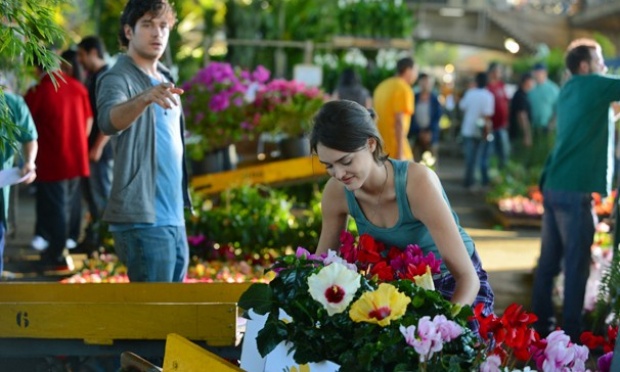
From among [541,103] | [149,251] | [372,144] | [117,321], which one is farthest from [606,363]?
[541,103]

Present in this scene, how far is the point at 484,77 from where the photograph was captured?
1491 cm

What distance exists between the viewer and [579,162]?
6172 millimetres

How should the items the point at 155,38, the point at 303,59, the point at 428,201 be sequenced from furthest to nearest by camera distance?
the point at 303,59 < the point at 155,38 < the point at 428,201

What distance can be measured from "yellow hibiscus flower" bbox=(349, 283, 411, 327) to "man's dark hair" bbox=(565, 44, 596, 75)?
357 centimetres

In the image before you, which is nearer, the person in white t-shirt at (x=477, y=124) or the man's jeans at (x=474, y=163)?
the person in white t-shirt at (x=477, y=124)

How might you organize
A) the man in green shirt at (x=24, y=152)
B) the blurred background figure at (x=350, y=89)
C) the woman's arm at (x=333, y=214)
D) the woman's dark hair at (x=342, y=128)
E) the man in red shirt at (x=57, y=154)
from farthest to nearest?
the blurred background figure at (x=350, y=89) < the man in red shirt at (x=57, y=154) < the man in green shirt at (x=24, y=152) < the woman's arm at (x=333, y=214) < the woman's dark hair at (x=342, y=128)

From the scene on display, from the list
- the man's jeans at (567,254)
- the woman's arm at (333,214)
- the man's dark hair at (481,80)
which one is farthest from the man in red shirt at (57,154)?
the man's dark hair at (481,80)

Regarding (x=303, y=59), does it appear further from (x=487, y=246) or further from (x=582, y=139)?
(x=582, y=139)

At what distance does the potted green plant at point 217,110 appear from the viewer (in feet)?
30.7

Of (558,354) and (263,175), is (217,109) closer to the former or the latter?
(263,175)

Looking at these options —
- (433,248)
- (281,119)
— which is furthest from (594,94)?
(281,119)

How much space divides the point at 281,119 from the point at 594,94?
4112mm

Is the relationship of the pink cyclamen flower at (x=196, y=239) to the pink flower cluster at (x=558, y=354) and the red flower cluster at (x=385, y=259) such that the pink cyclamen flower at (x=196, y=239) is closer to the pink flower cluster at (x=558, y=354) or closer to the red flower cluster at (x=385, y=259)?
the red flower cluster at (x=385, y=259)

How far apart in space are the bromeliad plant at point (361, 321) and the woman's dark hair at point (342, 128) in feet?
1.56
